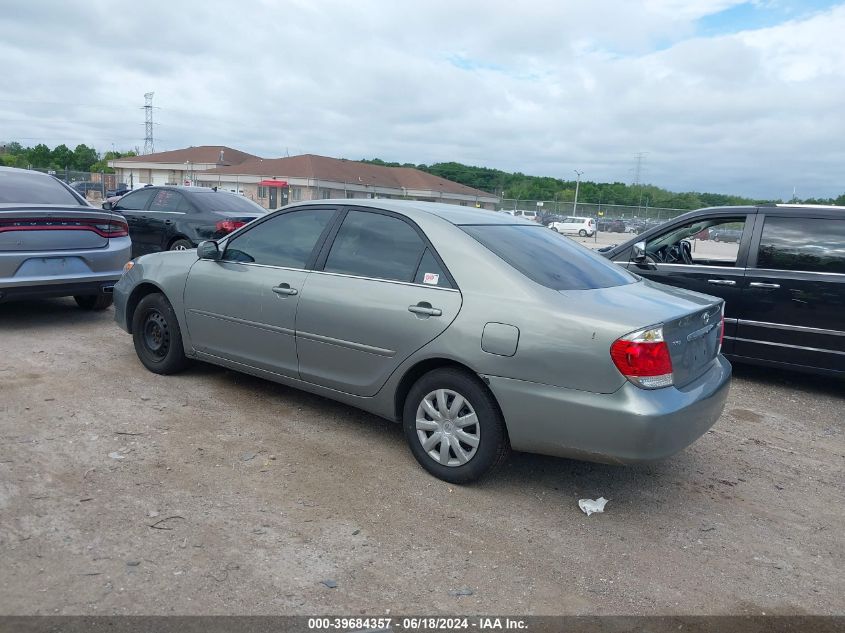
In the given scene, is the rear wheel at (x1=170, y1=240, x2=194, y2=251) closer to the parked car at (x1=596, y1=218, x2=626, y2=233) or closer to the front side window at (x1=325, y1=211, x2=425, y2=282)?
the front side window at (x1=325, y1=211, x2=425, y2=282)

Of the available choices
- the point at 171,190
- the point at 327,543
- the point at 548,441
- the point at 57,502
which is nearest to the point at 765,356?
the point at 548,441

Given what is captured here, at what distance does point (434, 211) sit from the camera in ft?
14.8

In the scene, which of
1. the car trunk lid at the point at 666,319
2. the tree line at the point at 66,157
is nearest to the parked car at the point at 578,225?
the car trunk lid at the point at 666,319

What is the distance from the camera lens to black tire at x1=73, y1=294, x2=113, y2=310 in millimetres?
8086

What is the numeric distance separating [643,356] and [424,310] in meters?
1.25

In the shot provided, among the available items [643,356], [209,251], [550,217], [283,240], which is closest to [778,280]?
[643,356]

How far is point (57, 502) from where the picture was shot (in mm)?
3494

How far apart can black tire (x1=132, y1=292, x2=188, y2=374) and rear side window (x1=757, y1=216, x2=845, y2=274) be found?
17.2ft

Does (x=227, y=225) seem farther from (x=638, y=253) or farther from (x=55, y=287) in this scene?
(x=638, y=253)

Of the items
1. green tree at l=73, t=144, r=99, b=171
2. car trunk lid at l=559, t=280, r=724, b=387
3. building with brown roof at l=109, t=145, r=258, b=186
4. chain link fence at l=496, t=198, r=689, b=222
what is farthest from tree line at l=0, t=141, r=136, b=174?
car trunk lid at l=559, t=280, r=724, b=387

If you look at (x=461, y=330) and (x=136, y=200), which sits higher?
(x=136, y=200)

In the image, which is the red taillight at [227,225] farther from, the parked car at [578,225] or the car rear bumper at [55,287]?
the parked car at [578,225]

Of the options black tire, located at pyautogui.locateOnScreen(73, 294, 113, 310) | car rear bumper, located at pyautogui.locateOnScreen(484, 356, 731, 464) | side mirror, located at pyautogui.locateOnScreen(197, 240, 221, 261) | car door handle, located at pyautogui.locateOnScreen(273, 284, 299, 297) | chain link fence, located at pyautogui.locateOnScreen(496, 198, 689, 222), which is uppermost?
chain link fence, located at pyautogui.locateOnScreen(496, 198, 689, 222)

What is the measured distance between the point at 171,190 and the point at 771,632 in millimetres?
10521
